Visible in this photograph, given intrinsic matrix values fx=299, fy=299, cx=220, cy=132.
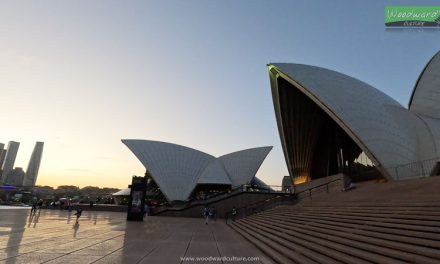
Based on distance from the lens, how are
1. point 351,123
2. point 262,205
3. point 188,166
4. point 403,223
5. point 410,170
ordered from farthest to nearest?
point 188,166, point 351,123, point 262,205, point 410,170, point 403,223

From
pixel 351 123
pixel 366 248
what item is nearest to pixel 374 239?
pixel 366 248

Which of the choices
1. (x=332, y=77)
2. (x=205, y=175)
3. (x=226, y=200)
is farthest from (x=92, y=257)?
(x=205, y=175)

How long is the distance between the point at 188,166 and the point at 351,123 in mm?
27099

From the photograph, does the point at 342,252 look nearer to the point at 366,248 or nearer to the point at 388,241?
the point at 366,248

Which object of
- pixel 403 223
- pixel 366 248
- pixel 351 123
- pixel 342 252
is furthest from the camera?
pixel 351 123

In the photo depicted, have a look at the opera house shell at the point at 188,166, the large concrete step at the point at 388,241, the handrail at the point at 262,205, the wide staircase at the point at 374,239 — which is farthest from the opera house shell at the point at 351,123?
the large concrete step at the point at 388,241

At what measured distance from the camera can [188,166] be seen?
46.5m

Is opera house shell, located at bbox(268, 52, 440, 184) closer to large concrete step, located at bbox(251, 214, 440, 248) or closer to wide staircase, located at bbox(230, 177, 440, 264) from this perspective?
wide staircase, located at bbox(230, 177, 440, 264)

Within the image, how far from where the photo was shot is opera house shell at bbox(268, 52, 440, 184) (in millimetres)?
24291

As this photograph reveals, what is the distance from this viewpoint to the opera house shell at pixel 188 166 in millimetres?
42844

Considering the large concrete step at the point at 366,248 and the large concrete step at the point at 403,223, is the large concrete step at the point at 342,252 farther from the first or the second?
the large concrete step at the point at 403,223

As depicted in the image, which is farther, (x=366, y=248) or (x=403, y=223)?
(x=403, y=223)

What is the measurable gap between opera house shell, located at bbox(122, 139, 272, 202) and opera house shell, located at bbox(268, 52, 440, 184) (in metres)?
8.78

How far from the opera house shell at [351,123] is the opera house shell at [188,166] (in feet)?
28.8
